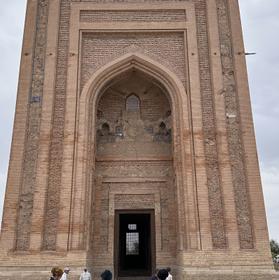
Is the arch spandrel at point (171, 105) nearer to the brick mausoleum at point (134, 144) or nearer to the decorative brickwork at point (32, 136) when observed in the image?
the brick mausoleum at point (134, 144)

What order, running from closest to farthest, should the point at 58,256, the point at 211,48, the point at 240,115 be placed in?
the point at 58,256, the point at 240,115, the point at 211,48

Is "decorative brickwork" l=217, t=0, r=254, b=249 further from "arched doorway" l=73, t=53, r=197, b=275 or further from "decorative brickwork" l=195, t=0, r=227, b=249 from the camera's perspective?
"arched doorway" l=73, t=53, r=197, b=275

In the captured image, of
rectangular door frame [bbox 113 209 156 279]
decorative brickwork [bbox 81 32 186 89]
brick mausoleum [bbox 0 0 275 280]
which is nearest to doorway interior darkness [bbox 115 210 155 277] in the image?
rectangular door frame [bbox 113 209 156 279]

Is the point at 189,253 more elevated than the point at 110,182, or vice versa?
the point at 110,182

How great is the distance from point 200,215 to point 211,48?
17.3ft

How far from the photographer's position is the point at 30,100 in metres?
11.2

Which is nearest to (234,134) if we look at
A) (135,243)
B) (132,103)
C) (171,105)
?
(171,105)

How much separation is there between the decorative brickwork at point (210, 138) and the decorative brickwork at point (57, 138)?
13.7 feet

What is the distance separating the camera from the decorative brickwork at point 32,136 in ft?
32.6


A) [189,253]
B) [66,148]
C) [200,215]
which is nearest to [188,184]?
[200,215]

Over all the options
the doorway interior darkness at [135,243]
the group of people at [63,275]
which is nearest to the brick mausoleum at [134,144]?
the doorway interior darkness at [135,243]

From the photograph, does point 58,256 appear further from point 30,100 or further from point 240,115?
point 240,115

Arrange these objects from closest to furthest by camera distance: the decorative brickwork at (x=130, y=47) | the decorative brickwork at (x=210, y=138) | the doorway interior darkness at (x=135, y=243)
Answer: the decorative brickwork at (x=210, y=138) → the decorative brickwork at (x=130, y=47) → the doorway interior darkness at (x=135, y=243)

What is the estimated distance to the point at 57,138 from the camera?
10836 mm
